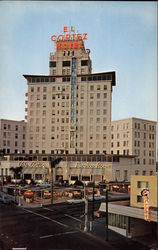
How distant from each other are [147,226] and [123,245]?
5.29 metres

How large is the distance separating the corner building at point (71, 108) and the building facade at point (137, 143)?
4.13m

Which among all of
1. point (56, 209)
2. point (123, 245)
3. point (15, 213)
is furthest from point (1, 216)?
point (123, 245)

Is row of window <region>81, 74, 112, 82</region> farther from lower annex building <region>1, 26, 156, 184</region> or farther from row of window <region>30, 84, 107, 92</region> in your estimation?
row of window <region>30, 84, 107, 92</region>

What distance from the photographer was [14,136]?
4031 inches

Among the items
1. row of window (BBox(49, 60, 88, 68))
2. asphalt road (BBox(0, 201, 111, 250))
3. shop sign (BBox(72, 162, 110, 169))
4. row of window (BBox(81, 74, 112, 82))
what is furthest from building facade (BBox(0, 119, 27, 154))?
asphalt road (BBox(0, 201, 111, 250))

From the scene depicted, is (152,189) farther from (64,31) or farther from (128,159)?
(64,31)

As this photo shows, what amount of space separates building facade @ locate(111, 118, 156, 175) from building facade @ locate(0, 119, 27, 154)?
32590mm

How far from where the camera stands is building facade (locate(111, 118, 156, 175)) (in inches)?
3403

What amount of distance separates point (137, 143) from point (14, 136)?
43877 mm

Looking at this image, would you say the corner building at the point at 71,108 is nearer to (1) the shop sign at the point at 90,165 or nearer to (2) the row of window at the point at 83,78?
(2) the row of window at the point at 83,78

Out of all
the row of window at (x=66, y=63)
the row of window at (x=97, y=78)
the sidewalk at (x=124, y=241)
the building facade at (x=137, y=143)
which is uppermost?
the row of window at (x=66, y=63)

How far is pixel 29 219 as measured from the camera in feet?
132

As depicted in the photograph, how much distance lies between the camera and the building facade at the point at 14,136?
101250 millimetres

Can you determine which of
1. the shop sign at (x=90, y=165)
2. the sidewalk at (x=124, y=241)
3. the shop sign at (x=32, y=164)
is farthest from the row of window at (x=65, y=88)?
the sidewalk at (x=124, y=241)
